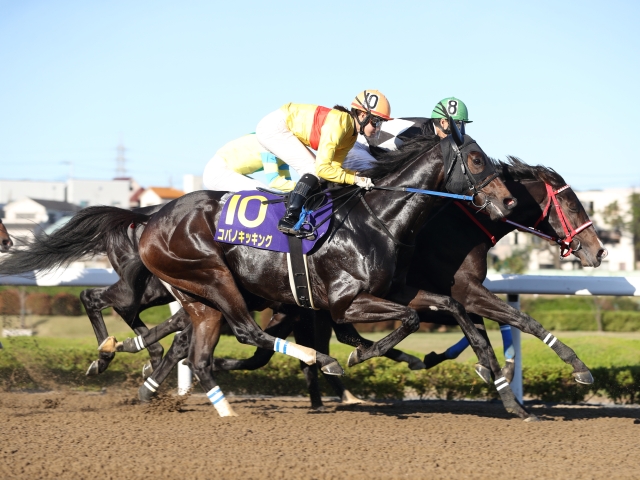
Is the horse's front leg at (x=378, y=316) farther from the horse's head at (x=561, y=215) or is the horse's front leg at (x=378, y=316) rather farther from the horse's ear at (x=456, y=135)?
the horse's head at (x=561, y=215)

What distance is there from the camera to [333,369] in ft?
15.9

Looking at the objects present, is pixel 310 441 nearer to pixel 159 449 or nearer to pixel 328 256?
pixel 159 449

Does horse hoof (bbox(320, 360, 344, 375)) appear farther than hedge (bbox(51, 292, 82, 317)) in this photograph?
No

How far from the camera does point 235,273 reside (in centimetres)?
529

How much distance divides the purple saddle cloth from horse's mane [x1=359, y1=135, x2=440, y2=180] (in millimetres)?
386

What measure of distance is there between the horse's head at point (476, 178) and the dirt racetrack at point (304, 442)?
1361 millimetres

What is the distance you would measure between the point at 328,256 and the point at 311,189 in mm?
428

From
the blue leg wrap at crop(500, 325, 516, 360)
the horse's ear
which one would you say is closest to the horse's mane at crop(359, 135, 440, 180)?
the horse's ear

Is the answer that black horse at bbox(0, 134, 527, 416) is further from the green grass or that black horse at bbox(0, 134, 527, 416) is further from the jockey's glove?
the green grass

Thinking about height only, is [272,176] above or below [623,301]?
above

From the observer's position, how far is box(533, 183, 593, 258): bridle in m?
5.56

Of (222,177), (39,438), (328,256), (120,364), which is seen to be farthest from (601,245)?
(120,364)

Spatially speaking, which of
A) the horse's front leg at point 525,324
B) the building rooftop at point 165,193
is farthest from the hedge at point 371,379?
the building rooftop at point 165,193

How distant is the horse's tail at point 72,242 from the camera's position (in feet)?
19.4
